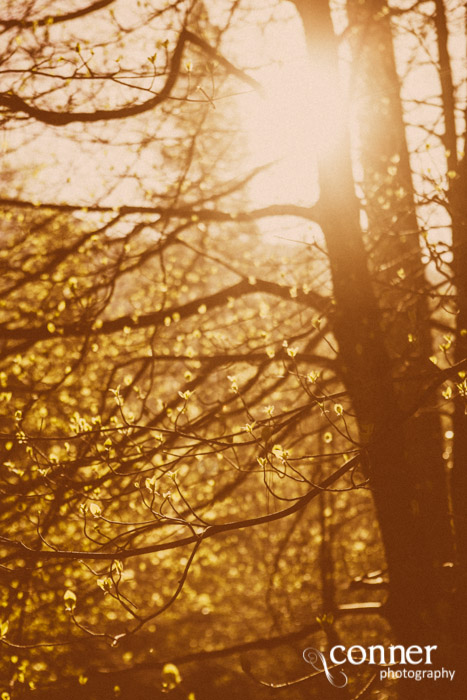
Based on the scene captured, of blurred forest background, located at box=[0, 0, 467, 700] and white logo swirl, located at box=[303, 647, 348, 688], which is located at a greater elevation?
blurred forest background, located at box=[0, 0, 467, 700]

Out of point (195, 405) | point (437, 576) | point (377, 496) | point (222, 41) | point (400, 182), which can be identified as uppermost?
point (222, 41)

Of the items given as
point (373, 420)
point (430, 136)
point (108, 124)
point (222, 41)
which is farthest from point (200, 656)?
point (222, 41)

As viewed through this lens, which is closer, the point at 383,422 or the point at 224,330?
the point at 383,422

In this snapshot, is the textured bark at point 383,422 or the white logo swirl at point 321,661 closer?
the white logo swirl at point 321,661

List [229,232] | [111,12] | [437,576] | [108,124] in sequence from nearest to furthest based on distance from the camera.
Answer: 1. [437,576]
2. [111,12]
3. [108,124]
4. [229,232]

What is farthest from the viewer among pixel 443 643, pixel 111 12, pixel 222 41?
pixel 222 41

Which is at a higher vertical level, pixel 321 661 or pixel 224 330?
pixel 224 330

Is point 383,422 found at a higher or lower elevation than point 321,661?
higher

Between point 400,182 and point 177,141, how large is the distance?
7.38 feet

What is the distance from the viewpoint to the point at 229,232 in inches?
322

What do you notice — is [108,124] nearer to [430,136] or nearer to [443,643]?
[430,136]

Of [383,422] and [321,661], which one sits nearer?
[383,422]

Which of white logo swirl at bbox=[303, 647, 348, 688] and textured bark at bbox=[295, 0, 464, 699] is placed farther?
textured bark at bbox=[295, 0, 464, 699]

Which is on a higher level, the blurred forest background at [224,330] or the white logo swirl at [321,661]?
the blurred forest background at [224,330]
